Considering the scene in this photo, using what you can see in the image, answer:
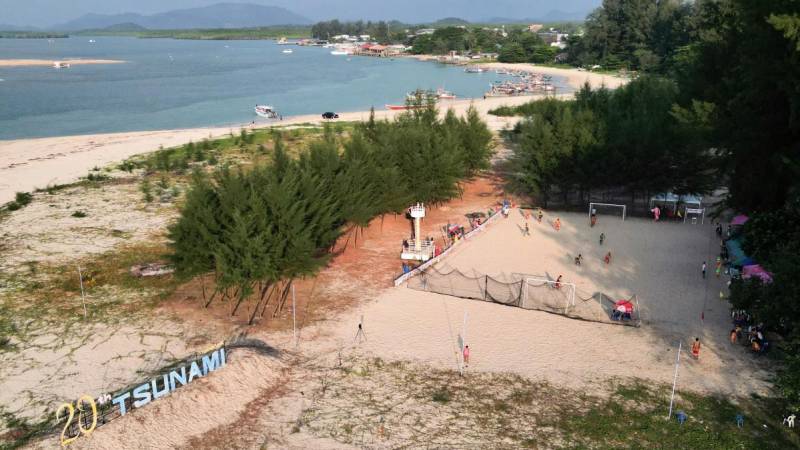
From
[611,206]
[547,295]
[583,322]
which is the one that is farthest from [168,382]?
[611,206]

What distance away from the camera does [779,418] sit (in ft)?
58.9

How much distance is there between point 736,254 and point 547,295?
1056 cm

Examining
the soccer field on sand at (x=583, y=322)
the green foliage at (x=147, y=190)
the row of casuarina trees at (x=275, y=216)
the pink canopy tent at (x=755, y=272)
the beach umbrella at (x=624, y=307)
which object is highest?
the row of casuarina trees at (x=275, y=216)

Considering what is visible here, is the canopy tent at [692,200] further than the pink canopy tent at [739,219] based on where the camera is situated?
Yes

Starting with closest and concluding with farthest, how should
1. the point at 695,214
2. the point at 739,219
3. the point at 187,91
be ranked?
the point at 739,219 → the point at 695,214 → the point at 187,91

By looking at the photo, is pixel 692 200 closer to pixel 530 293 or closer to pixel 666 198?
pixel 666 198

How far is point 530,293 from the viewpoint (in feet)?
89.2

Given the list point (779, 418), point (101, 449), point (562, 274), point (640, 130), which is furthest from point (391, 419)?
point (640, 130)

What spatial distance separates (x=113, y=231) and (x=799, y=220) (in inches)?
1405

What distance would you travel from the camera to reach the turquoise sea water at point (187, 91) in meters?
87.3

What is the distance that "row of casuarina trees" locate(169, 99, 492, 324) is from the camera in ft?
78.9

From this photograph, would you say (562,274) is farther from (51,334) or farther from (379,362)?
(51,334)

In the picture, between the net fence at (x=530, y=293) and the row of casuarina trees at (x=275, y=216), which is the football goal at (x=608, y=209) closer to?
the net fence at (x=530, y=293)

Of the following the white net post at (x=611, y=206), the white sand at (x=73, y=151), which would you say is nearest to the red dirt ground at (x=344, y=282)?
the white net post at (x=611, y=206)
